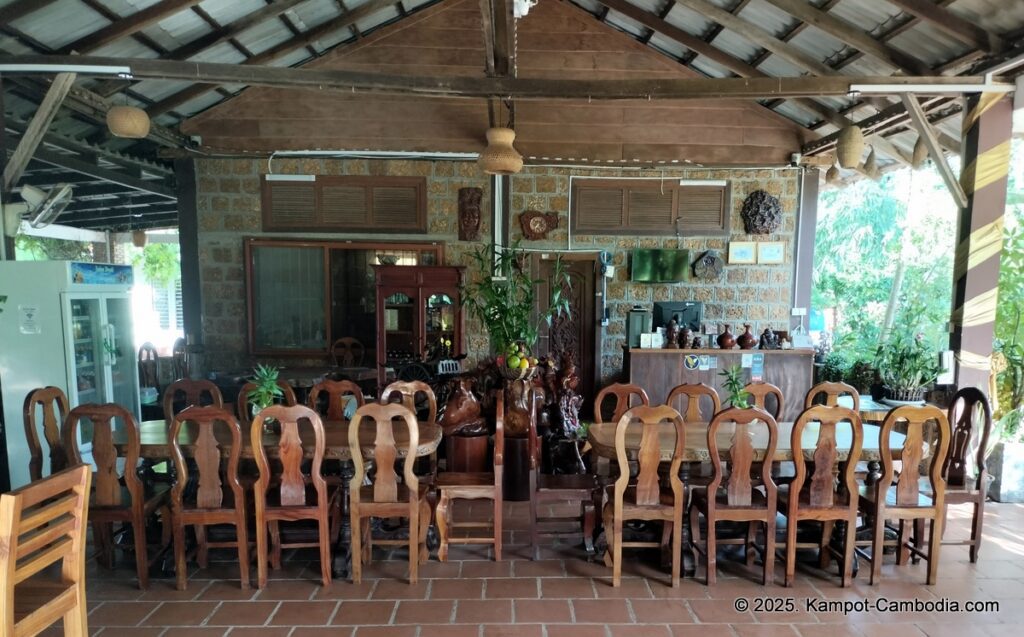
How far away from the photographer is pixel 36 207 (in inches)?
167

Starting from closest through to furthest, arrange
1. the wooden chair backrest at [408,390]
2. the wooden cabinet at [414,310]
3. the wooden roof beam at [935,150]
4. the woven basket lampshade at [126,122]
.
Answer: the wooden chair backrest at [408,390], the woven basket lampshade at [126,122], the wooden roof beam at [935,150], the wooden cabinet at [414,310]

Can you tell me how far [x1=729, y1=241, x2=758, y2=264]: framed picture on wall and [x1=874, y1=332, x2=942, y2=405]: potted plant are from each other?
74.5 inches

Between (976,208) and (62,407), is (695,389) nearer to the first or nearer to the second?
(976,208)

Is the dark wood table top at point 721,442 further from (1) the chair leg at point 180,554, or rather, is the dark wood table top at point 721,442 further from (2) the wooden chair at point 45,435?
(2) the wooden chair at point 45,435

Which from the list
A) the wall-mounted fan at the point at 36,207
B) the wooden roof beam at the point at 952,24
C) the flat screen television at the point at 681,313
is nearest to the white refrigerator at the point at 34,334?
the wall-mounted fan at the point at 36,207

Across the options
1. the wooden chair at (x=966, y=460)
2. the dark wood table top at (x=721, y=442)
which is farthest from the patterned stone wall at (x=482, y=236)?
the wooden chair at (x=966, y=460)

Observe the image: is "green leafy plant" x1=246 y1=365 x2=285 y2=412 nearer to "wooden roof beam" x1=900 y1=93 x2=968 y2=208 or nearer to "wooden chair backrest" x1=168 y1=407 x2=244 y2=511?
"wooden chair backrest" x1=168 y1=407 x2=244 y2=511

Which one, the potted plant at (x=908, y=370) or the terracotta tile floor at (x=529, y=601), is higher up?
the potted plant at (x=908, y=370)

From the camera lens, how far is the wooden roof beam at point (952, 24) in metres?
3.82

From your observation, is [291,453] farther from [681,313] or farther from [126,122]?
[681,313]

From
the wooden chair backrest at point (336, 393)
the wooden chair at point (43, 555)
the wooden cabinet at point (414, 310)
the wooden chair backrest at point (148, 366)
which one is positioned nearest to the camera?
the wooden chair at point (43, 555)

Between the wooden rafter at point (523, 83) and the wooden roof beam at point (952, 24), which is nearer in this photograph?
the wooden roof beam at point (952, 24)

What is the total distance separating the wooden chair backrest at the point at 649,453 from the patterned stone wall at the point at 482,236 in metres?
3.61

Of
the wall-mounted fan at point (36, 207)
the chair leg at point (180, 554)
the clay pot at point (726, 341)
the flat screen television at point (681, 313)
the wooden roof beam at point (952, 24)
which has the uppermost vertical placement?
the wooden roof beam at point (952, 24)
